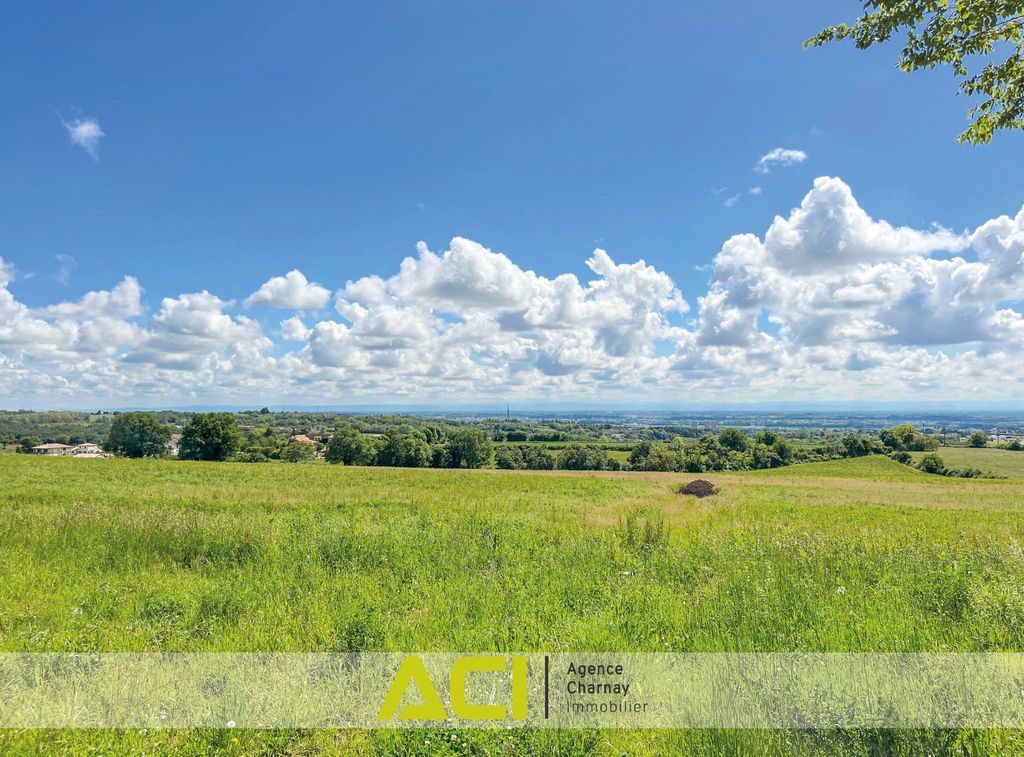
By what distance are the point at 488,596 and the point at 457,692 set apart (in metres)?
2.31

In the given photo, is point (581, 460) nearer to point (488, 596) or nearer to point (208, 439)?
point (208, 439)

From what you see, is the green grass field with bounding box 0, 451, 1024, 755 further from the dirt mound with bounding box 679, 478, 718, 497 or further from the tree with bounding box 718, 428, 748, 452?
the tree with bounding box 718, 428, 748, 452

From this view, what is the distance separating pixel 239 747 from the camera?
12.2ft

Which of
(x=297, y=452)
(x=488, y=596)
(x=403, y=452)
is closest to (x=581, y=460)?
(x=403, y=452)

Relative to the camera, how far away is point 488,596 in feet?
21.5

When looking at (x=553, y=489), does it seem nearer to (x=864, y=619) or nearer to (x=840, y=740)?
(x=864, y=619)

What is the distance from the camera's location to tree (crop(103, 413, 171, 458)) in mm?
77250

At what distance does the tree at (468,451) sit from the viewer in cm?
9050

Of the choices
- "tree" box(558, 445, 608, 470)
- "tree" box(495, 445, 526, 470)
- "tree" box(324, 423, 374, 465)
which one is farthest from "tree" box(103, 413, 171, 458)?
"tree" box(558, 445, 608, 470)

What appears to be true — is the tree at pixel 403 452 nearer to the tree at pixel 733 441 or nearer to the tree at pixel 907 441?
the tree at pixel 733 441

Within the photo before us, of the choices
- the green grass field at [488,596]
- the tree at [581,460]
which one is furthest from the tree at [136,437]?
the green grass field at [488,596]

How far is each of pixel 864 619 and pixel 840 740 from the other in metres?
2.58

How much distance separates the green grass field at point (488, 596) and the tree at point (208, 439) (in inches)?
2533

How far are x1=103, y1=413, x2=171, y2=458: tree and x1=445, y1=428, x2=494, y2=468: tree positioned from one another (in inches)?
1988
